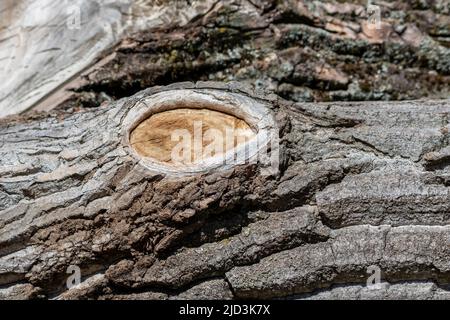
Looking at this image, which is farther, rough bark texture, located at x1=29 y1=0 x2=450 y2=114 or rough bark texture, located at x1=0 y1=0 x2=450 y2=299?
rough bark texture, located at x1=29 y1=0 x2=450 y2=114

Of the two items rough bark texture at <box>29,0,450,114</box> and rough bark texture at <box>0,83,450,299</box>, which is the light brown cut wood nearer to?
rough bark texture at <box>0,83,450,299</box>

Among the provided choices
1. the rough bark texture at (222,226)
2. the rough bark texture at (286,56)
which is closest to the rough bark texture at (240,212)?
the rough bark texture at (222,226)

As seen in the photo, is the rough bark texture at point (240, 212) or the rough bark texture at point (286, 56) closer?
the rough bark texture at point (240, 212)

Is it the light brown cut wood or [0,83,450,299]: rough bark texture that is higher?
the light brown cut wood

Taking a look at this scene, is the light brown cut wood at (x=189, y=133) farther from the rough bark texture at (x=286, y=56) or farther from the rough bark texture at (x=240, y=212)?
the rough bark texture at (x=286, y=56)

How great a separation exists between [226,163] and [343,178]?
0.43 metres

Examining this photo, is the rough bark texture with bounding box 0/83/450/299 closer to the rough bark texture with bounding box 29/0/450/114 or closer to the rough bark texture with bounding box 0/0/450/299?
the rough bark texture with bounding box 0/0/450/299

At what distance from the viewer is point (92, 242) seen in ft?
7.93

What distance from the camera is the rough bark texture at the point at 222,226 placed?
2404 millimetres

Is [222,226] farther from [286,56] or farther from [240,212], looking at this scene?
[286,56]

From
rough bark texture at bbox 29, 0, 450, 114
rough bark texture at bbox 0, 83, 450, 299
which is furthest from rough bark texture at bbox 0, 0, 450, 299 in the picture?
rough bark texture at bbox 29, 0, 450, 114

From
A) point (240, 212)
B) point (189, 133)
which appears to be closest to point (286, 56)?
point (189, 133)

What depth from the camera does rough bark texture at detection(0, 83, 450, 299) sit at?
2.40 meters

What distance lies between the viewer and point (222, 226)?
2469 mm
